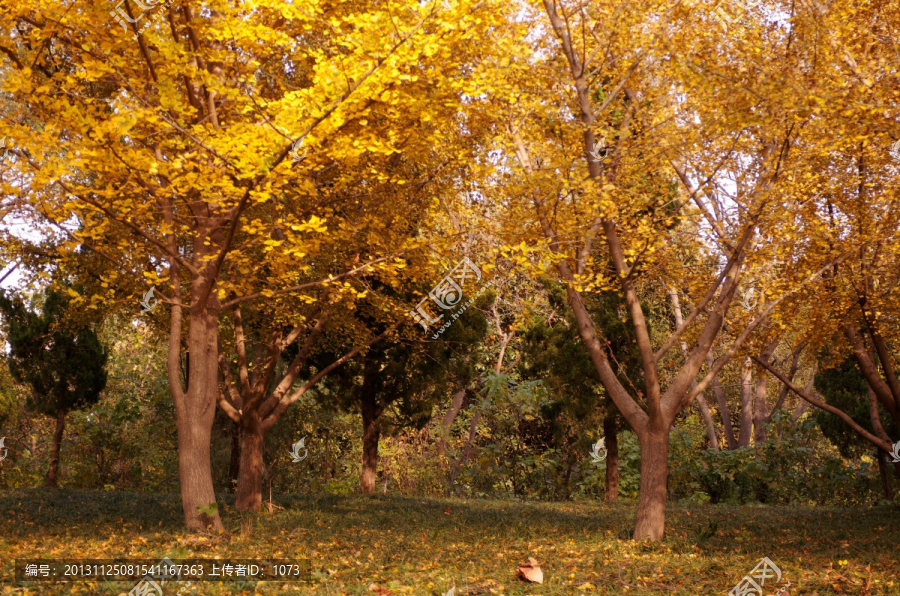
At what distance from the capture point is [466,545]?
26.2 ft

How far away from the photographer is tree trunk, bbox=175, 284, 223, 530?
8156 mm

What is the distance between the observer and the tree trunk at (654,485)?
8.20 m

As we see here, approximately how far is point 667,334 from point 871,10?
9.19 m

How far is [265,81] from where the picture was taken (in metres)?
10.0

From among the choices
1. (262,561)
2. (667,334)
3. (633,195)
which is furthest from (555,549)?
(667,334)

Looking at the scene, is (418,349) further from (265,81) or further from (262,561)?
(262,561)

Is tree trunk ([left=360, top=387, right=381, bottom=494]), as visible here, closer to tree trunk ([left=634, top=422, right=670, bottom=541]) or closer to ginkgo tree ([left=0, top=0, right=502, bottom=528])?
ginkgo tree ([left=0, top=0, right=502, bottom=528])
